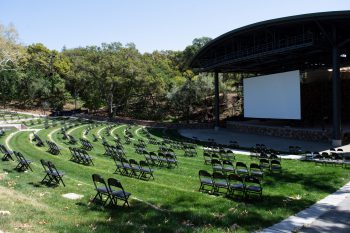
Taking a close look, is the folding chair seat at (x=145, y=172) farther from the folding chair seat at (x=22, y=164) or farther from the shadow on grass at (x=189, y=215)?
the folding chair seat at (x=22, y=164)

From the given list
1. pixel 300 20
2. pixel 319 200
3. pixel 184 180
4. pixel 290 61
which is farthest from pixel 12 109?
pixel 319 200

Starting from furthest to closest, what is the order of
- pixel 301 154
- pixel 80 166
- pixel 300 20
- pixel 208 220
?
pixel 300 20 < pixel 301 154 < pixel 80 166 < pixel 208 220

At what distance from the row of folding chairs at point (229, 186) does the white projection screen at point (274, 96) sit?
69.6 feet

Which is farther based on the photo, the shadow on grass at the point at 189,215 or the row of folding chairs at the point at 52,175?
the row of folding chairs at the point at 52,175

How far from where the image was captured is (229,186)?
1054cm

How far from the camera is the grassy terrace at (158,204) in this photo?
296 inches

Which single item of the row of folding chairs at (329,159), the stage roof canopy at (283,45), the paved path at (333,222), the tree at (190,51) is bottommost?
the row of folding chairs at (329,159)

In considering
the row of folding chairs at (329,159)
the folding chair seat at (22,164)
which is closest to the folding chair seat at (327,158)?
the row of folding chairs at (329,159)

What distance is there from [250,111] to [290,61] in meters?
6.41

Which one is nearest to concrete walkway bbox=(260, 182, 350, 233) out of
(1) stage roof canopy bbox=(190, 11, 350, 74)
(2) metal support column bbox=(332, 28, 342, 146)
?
(2) metal support column bbox=(332, 28, 342, 146)

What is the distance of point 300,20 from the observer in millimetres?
27078

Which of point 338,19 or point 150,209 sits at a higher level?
point 338,19

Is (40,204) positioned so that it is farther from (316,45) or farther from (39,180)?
(316,45)

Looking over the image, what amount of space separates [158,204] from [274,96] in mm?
26460
